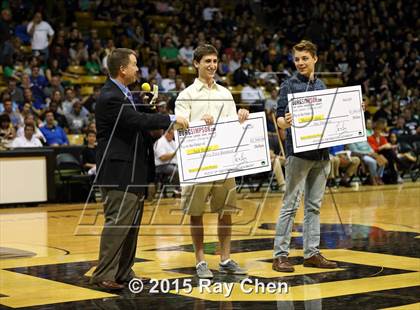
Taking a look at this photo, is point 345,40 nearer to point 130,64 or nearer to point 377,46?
point 377,46

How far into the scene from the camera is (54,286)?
7.35 metres

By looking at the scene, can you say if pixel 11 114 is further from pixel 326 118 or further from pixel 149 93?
pixel 326 118

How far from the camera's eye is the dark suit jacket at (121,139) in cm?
710

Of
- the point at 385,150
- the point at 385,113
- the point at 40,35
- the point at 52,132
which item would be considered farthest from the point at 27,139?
the point at 385,113

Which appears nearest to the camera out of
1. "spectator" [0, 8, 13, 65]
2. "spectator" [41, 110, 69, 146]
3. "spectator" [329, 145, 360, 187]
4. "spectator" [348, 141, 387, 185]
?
"spectator" [41, 110, 69, 146]

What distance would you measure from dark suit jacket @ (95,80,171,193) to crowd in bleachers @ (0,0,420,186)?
6.70 meters

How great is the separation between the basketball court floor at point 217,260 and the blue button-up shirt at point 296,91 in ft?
3.47

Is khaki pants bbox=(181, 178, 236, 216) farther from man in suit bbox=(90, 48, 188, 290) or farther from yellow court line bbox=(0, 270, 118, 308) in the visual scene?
yellow court line bbox=(0, 270, 118, 308)

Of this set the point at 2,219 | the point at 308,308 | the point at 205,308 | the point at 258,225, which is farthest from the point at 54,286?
the point at 2,219

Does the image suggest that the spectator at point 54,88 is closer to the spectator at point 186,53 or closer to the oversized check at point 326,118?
the spectator at point 186,53

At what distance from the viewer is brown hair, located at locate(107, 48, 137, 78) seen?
23.8 feet

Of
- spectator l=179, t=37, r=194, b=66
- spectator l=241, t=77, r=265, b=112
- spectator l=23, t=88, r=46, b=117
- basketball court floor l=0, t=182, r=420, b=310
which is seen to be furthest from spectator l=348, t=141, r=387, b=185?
spectator l=23, t=88, r=46, b=117

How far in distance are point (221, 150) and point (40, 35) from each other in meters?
12.6

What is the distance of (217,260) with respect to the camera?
8664mm
